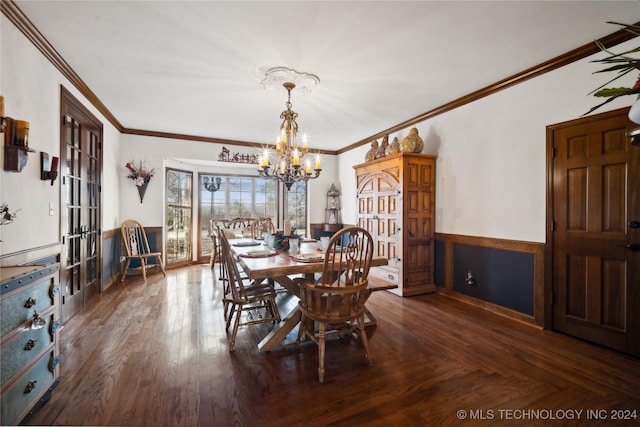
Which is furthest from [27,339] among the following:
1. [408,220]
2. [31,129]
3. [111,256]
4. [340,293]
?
[408,220]

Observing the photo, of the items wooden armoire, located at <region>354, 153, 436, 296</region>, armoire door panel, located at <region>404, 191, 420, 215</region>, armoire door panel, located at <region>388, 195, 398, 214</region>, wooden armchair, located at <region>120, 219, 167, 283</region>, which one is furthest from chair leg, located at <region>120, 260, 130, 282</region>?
armoire door panel, located at <region>404, 191, 420, 215</region>

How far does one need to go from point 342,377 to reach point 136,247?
169 inches

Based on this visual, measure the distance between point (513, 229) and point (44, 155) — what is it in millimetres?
4486

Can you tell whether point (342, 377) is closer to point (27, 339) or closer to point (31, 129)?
point (27, 339)

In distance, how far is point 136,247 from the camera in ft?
15.6

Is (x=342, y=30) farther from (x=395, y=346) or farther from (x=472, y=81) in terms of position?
(x=395, y=346)

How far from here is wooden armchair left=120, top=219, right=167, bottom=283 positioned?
452 centimetres

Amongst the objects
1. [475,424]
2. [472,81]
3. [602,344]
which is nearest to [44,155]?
[475,424]

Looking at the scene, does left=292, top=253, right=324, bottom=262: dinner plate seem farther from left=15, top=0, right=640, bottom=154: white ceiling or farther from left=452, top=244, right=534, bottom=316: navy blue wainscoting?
left=452, top=244, right=534, bottom=316: navy blue wainscoting

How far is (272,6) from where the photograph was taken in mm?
1964

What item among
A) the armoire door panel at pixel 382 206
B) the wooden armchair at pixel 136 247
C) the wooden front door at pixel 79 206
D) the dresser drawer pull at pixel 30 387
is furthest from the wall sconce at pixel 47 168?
the armoire door panel at pixel 382 206

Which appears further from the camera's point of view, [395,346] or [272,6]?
[395,346]

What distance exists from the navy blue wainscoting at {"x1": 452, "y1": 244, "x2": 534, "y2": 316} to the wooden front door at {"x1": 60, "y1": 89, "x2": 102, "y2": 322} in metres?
4.40

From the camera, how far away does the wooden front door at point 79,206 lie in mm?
2902
